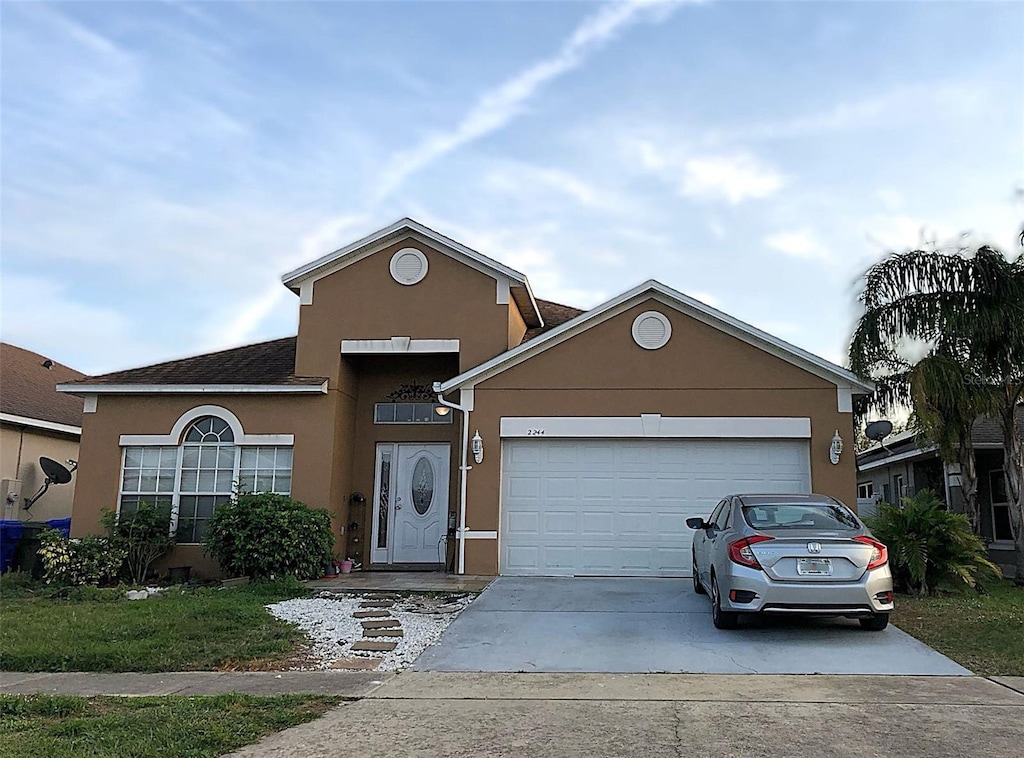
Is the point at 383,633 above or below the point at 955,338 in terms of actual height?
below

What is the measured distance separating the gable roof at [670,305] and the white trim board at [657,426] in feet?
2.83

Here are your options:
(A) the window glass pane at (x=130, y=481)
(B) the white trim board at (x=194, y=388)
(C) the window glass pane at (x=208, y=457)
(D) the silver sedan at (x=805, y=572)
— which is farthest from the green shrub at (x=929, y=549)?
(A) the window glass pane at (x=130, y=481)

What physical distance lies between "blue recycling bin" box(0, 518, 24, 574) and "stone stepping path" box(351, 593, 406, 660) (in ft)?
24.2

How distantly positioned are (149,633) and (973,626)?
911 cm

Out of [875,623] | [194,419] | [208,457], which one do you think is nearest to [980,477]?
[875,623]

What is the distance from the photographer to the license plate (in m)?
8.33

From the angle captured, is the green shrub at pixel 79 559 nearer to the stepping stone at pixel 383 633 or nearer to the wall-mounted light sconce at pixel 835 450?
the stepping stone at pixel 383 633

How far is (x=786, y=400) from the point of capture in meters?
13.5

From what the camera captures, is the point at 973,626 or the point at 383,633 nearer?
the point at 973,626

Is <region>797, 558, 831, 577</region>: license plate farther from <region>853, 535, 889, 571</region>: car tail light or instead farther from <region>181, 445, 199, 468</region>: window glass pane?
<region>181, 445, 199, 468</region>: window glass pane

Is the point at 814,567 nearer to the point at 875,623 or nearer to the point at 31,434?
the point at 875,623

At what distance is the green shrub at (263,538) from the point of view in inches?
509

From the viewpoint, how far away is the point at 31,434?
18.4 meters

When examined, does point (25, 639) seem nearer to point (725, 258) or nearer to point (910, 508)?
point (910, 508)
